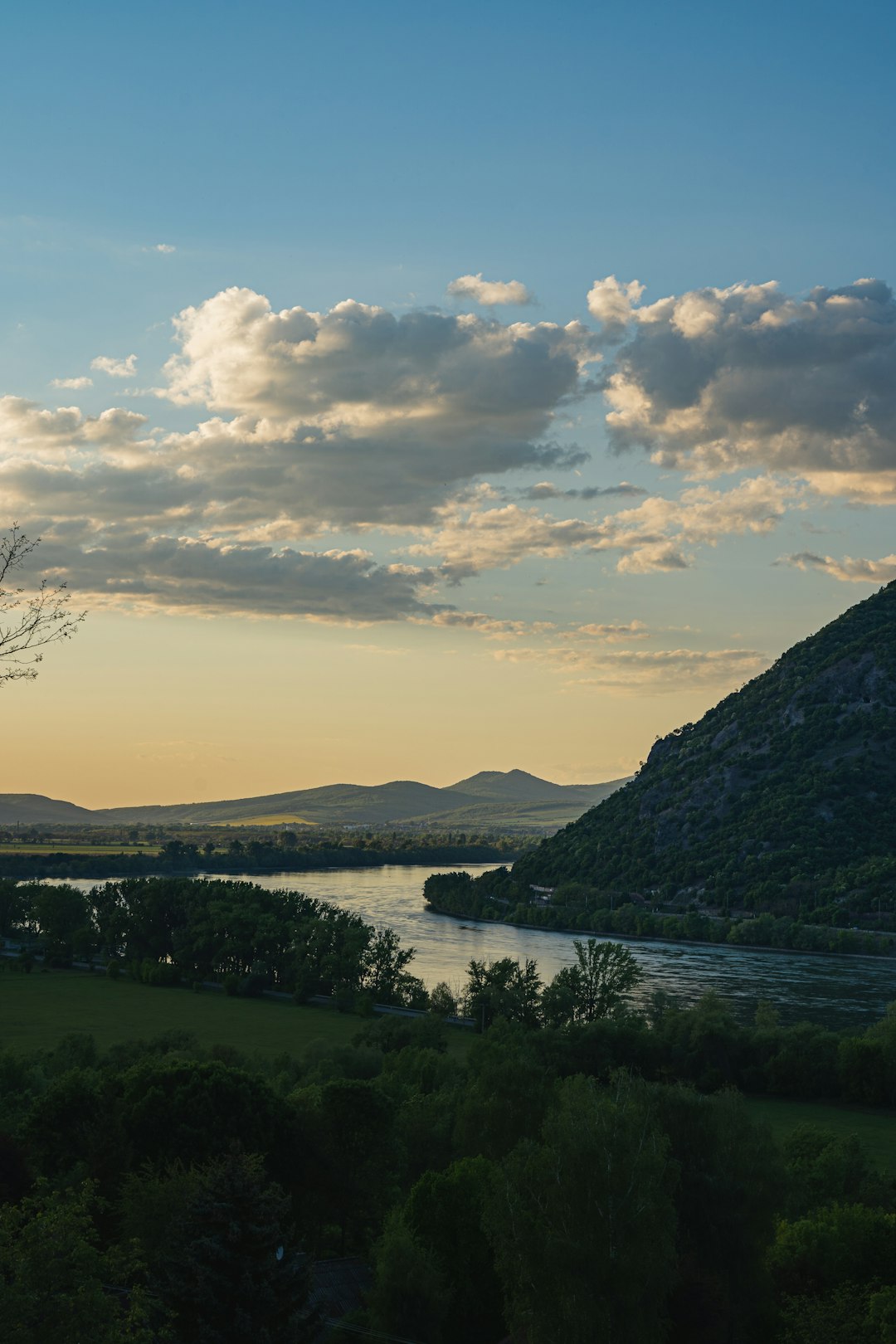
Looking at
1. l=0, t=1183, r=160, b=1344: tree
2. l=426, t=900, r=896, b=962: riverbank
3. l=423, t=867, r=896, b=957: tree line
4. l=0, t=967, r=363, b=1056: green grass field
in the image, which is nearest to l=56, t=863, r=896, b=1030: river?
l=426, t=900, r=896, b=962: riverbank

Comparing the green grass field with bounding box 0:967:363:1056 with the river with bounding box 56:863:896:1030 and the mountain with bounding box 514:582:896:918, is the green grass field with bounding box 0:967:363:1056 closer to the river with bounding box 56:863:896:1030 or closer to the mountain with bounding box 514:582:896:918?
the river with bounding box 56:863:896:1030

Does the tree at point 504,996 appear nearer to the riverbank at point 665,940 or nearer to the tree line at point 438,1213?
the tree line at point 438,1213

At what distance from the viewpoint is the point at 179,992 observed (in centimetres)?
10044

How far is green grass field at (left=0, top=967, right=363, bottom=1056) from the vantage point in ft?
251

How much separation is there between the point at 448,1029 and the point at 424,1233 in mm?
48434

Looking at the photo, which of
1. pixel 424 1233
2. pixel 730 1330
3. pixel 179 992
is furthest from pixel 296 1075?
pixel 179 992

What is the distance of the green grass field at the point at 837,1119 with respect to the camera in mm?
55344

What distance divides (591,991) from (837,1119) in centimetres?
2342

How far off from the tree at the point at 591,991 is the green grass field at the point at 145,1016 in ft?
44.8

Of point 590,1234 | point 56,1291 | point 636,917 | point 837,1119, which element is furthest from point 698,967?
point 56,1291

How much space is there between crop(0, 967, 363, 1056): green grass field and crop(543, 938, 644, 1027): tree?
13645 millimetres

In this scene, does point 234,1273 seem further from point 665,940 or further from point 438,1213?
point 665,940

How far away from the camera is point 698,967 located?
390 ft

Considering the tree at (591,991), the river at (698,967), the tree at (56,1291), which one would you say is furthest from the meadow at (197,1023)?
the tree at (56,1291)
